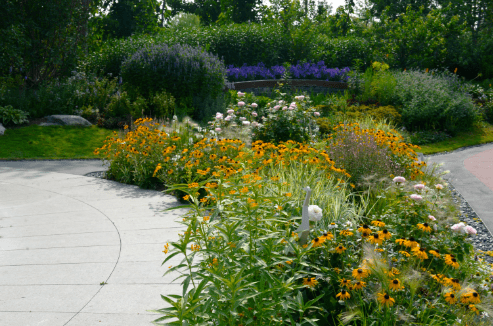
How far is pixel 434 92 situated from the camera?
35.4ft

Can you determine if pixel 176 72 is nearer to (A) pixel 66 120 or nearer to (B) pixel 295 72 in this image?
(A) pixel 66 120

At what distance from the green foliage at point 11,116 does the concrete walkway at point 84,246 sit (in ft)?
10.7

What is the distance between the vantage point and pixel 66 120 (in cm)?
981

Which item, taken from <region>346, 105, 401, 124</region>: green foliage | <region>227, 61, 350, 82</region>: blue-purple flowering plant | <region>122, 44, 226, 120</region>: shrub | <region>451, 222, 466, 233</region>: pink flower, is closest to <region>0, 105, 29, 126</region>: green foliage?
<region>122, 44, 226, 120</region>: shrub

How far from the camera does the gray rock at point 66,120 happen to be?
9.80 m

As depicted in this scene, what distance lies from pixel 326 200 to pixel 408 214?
70 cm

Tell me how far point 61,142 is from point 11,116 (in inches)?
65.0

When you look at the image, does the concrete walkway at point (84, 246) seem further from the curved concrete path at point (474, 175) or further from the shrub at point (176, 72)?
the shrub at point (176, 72)

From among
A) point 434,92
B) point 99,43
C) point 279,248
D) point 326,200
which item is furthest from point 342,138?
point 99,43

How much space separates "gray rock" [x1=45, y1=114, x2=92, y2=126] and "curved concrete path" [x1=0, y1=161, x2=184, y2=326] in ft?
13.4

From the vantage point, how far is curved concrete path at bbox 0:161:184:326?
2.73m

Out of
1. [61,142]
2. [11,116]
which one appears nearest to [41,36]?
[11,116]

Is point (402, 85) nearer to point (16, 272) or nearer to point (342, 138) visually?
point (342, 138)

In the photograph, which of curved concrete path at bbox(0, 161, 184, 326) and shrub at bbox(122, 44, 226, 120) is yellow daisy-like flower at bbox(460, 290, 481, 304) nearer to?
curved concrete path at bbox(0, 161, 184, 326)
